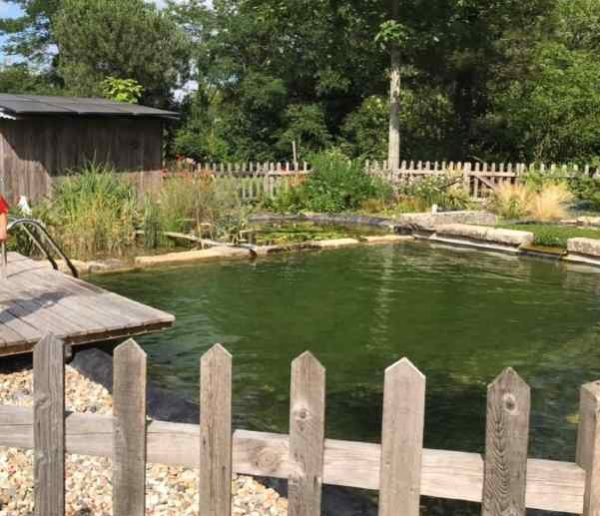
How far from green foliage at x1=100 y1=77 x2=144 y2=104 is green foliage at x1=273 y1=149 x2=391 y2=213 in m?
11.4

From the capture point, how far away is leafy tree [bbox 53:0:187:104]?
1185 inches

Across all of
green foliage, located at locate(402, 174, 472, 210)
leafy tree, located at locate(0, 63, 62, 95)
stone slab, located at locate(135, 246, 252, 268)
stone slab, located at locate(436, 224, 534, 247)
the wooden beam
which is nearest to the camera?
the wooden beam

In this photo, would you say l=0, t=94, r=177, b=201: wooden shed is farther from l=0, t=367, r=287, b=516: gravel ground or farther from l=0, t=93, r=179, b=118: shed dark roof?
l=0, t=367, r=287, b=516: gravel ground

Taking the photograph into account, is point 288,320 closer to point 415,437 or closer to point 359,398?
point 359,398

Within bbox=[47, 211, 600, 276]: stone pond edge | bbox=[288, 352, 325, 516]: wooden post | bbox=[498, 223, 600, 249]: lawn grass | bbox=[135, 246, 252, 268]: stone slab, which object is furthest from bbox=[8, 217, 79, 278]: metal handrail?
bbox=[498, 223, 600, 249]: lawn grass

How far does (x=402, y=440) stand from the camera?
2.17 metres

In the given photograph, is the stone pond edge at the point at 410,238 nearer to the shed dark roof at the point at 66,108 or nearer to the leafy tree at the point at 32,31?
the shed dark roof at the point at 66,108

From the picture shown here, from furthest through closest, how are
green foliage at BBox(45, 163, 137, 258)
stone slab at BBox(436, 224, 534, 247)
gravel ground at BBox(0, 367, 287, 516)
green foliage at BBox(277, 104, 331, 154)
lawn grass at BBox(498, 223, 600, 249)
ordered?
green foliage at BBox(277, 104, 331, 154) → stone slab at BBox(436, 224, 534, 247) → lawn grass at BBox(498, 223, 600, 249) → green foliage at BBox(45, 163, 137, 258) → gravel ground at BBox(0, 367, 287, 516)

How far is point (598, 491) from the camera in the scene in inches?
82.7

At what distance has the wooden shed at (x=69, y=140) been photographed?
14125 mm

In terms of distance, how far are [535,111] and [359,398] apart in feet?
67.8

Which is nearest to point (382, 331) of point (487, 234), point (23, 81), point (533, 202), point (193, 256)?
point (193, 256)

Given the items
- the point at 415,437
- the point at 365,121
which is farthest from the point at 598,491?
the point at 365,121

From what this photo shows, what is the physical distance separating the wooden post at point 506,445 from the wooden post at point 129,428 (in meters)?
0.99
